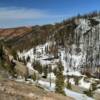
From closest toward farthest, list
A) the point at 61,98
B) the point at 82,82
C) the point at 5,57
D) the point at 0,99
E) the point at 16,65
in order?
the point at 0,99
the point at 61,98
the point at 5,57
the point at 16,65
the point at 82,82

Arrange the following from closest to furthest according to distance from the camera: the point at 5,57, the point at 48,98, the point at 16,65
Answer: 1. the point at 48,98
2. the point at 5,57
3. the point at 16,65

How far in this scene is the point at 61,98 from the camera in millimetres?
30828

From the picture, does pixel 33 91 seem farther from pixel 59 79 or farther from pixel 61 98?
pixel 59 79

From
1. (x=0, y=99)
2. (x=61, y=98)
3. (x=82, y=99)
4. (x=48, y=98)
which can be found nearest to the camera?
(x=0, y=99)

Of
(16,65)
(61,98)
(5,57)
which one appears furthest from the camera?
(16,65)

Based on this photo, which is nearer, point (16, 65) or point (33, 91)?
point (33, 91)

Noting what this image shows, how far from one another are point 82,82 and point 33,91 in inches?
5836

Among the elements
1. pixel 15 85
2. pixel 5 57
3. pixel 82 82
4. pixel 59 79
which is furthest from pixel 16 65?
pixel 82 82

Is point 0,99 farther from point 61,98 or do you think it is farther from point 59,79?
point 59,79

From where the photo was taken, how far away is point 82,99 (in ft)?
122

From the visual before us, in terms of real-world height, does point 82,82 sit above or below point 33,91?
below

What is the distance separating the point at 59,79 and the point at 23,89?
4029 centimetres

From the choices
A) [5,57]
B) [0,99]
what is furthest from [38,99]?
[5,57]

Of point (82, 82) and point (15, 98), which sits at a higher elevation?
point (15, 98)
